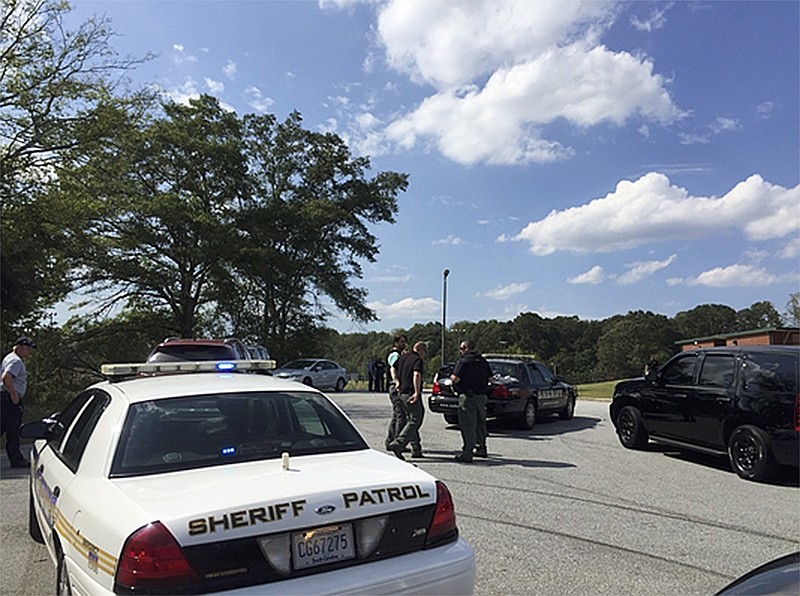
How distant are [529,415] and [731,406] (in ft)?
16.5

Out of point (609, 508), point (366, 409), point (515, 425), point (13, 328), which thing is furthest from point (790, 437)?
point (13, 328)

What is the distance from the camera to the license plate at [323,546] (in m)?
2.99

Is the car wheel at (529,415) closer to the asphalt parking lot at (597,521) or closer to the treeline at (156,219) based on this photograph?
the asphalt parking lot at (597,521)

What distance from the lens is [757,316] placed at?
7988 cm

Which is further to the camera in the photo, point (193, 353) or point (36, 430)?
point (193, 353)

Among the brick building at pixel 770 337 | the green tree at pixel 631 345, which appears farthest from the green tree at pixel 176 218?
the green tree at pixel 631 345

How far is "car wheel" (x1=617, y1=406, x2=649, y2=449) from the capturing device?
36.4 ft

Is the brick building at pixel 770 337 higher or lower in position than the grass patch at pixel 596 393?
higher

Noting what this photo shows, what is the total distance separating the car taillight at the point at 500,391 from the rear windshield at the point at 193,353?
17.0ft

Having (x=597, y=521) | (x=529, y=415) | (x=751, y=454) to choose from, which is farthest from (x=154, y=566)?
(x=529, y=415)

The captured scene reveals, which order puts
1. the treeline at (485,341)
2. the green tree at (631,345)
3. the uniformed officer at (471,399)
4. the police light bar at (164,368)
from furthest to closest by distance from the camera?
the green tree at (631,345)
the treeline at (485,341)
the uniformed officer at (471,399)
the police light bar at (164,368)

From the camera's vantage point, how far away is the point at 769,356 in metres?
8.78

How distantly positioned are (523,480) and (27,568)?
18.5ft

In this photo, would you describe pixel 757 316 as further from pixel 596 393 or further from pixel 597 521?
pixel 597 521
